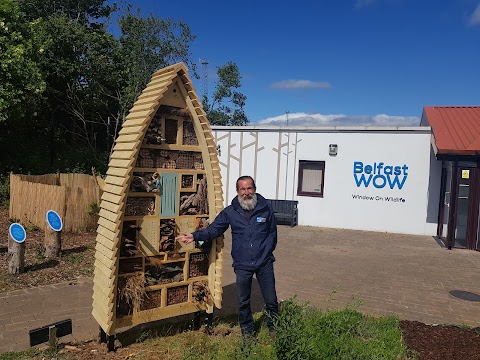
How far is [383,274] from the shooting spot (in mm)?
8156

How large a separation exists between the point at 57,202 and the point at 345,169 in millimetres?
9222

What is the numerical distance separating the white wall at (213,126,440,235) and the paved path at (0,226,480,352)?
195 centimetres

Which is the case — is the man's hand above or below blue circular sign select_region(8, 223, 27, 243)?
above

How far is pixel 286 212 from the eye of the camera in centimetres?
1438

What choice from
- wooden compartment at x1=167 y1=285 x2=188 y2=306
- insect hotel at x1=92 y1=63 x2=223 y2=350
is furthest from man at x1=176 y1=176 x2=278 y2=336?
wooden compartment at x1=167 y1=285 x2=188 y2=306

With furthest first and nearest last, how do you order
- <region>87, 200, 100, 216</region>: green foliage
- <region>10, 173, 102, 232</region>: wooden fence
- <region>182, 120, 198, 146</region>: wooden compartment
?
1. <region>87, 200, 100, 216</region>: green foliage
2. <region>10, 173, 102, 232</region>: wooden fence
3. <region>182, 120, 198, 146</region>: wooden compartment

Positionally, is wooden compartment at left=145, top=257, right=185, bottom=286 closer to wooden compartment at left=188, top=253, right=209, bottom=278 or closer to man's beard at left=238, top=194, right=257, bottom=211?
wooden compartment at left=188, top=253, right=209, bottom=278

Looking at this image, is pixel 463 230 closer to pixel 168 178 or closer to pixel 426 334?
pixel 426 334

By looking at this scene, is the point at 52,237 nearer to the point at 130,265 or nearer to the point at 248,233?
the point at 130,265

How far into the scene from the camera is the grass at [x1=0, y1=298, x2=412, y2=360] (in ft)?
11.6

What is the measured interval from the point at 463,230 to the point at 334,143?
4.86 m

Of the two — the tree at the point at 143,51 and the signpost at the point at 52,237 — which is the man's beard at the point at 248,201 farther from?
the tree at the point at 143,51

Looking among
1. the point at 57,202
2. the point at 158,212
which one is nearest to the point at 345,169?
the point at 57,202

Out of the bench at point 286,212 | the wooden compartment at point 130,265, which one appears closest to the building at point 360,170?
the bench at point 286,212
